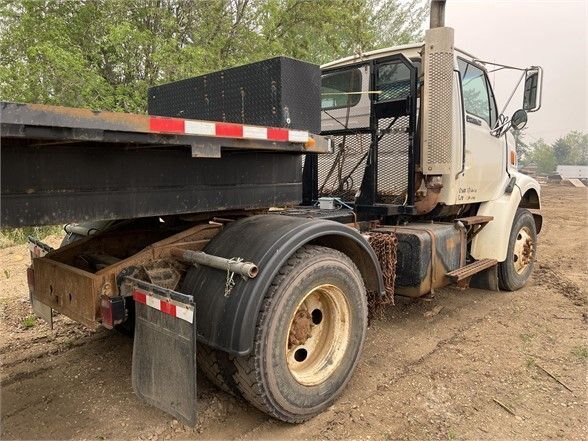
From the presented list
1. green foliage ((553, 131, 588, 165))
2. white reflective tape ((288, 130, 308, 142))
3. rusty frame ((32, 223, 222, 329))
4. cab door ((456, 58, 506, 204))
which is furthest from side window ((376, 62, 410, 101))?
green foliage ((553, 131, 588, 165))

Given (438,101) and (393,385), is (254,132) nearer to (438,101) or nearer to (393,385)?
(393,385)

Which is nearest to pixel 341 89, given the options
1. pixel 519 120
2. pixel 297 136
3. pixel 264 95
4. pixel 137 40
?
pixel 519 120

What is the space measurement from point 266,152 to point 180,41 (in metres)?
10.4

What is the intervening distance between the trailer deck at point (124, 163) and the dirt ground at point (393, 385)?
135 cm

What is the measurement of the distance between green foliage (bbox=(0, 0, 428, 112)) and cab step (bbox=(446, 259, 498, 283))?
7.92 m

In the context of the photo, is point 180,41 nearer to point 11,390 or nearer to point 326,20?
point 326,20

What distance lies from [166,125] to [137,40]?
9.33 metres

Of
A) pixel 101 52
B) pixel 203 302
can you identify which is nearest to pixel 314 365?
pixel 203 302

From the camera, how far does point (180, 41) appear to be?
1210 centimetres

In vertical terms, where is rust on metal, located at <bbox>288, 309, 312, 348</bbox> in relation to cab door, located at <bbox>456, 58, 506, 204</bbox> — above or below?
below

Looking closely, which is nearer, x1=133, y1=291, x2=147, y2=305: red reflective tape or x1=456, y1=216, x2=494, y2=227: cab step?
x1=133, y1=291, x2=147, y2=305: red reflective tape

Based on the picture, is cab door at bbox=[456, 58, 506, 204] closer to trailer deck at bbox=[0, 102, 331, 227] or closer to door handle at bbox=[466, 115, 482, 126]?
door handle at bbox=[466, 115, 482, 126]

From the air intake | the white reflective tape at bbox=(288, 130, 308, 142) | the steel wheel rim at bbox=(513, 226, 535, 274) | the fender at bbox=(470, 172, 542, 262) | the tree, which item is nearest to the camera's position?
the white reflective tape at bbox=(288, 130, 308, 142)

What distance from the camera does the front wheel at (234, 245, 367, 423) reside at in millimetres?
2557
